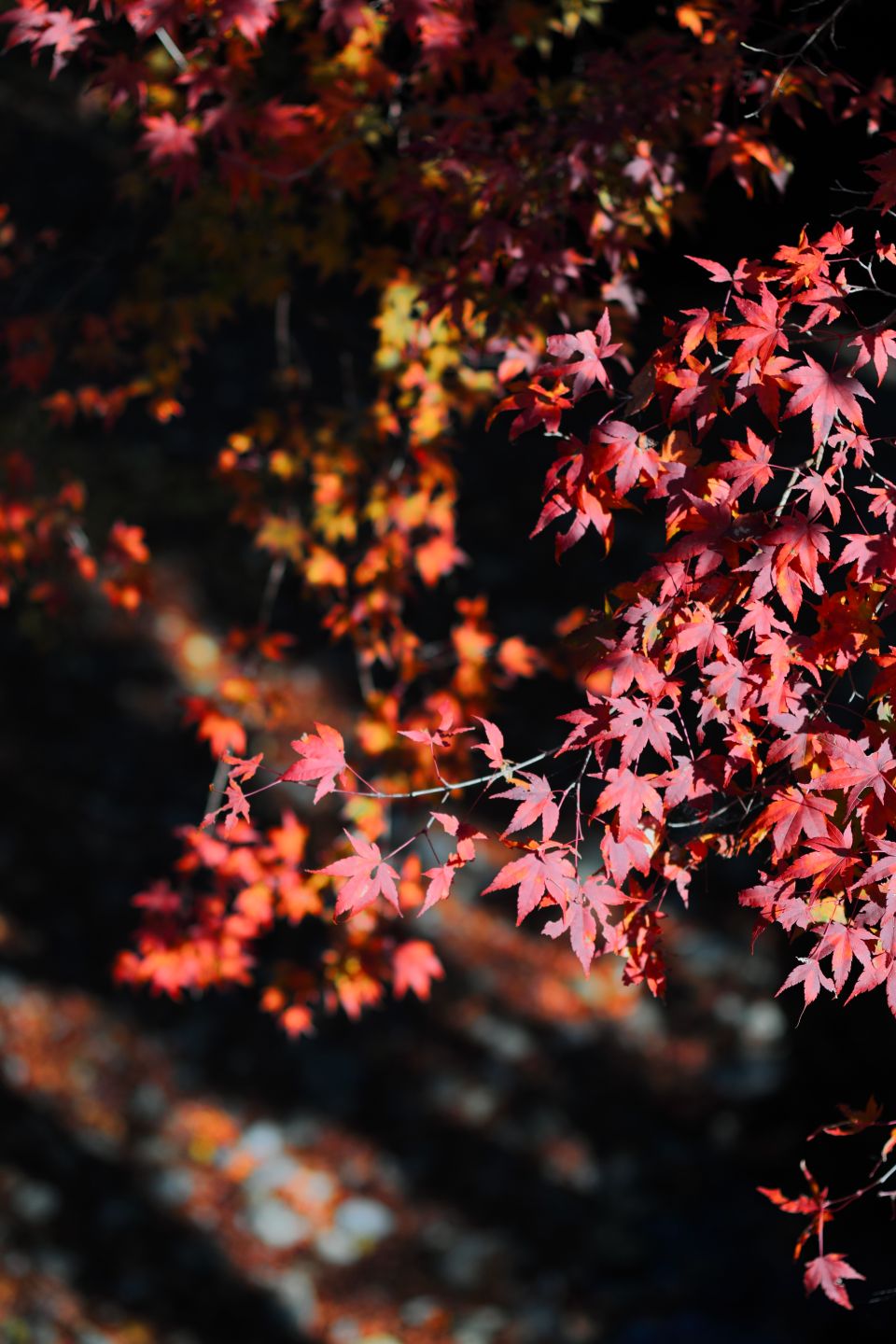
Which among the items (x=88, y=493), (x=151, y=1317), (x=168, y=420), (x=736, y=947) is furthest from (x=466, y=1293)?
(x=168, y=420)

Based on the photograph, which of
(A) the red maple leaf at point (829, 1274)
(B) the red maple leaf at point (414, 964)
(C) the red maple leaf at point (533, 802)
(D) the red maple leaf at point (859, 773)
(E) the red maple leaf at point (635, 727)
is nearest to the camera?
(D) the red maple leaf at point (859, 773)

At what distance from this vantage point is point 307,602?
5.75 m

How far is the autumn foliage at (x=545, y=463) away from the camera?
5.95 ft

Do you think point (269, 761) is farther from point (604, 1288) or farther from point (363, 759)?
point (604, 1288)

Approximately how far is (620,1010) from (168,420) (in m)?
3.97

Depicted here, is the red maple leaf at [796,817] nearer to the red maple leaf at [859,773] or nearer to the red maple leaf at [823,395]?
the red maple leaf at [859,773]

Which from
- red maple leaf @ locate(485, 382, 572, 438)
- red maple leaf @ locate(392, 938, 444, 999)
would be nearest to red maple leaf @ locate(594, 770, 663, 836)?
red maple leaf @ locate(485, 382, 572, 438)

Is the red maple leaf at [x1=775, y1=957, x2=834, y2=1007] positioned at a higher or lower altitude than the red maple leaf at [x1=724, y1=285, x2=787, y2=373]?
lower

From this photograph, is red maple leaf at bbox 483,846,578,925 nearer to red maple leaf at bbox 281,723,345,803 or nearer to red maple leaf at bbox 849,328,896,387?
red maple leaf at bbox 281,723,345,803

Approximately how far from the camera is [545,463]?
6.17 meters

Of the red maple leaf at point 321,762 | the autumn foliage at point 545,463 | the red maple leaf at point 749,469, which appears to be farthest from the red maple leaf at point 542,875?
the red maple leaf at point 749,469

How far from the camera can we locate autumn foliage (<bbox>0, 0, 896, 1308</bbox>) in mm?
1813

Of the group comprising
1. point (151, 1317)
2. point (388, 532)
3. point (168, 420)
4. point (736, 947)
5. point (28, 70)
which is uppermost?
point (28, 70)

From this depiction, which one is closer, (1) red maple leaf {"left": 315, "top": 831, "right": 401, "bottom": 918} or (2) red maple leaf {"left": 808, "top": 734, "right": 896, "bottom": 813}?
(2) red maple leaf {"left": 808, "top": 734, "right": 896, "bottom": 813}
